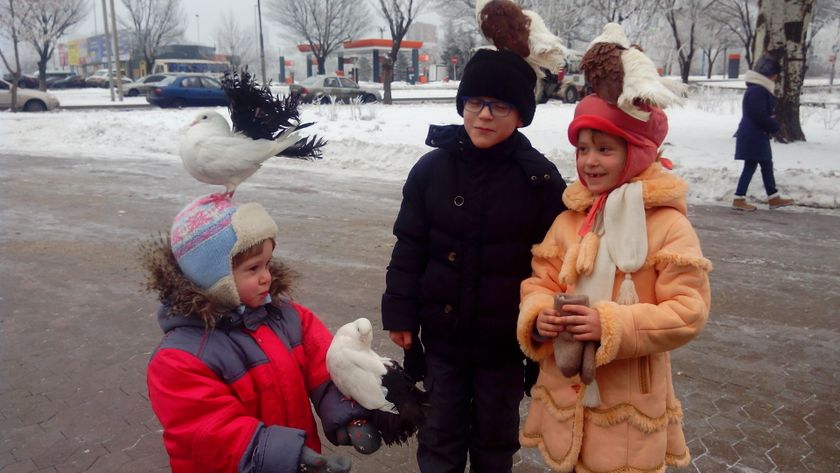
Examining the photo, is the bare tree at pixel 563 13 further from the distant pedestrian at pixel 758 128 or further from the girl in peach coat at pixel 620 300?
the girl in peach coat at pixel 620 300

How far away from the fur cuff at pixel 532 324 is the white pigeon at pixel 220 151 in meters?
0.91

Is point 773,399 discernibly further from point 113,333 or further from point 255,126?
point 113,333

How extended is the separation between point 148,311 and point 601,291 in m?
4.17

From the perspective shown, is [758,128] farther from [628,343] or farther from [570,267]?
[628,343]

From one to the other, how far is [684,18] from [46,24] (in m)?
33.5

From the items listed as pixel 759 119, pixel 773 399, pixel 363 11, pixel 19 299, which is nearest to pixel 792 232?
pixel 759 119

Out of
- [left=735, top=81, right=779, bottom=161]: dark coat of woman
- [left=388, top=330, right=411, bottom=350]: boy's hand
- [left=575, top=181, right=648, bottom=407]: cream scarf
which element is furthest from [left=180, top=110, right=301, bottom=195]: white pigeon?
[left=735, top=81, right=779, bottom=161]: dark coat of woman

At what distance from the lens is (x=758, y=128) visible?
8898mm

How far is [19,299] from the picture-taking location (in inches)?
217

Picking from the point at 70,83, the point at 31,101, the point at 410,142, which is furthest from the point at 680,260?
the point at 70,83

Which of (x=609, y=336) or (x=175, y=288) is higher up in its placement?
(x=175, y=288)

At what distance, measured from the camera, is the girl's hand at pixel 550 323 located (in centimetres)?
200

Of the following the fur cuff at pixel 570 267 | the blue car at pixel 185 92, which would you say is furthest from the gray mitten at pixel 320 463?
the blue car at pixel 185 92

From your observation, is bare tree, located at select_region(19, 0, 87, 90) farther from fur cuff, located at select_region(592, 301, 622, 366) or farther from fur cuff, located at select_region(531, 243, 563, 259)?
fur cuff, located at select_region(592, 301, 622, 366)
